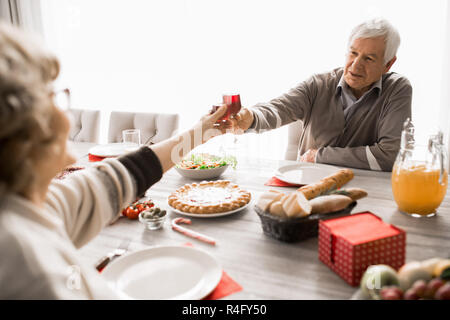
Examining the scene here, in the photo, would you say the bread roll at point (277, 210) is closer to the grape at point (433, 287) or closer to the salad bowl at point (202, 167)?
the grape at point (433, 287)

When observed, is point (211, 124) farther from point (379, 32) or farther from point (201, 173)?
point (379, 32)

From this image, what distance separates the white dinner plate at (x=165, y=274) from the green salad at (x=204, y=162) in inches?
26.7

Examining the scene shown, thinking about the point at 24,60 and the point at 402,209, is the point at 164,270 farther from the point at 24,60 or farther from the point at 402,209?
the point at 402,209

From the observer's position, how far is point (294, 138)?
2504 mm

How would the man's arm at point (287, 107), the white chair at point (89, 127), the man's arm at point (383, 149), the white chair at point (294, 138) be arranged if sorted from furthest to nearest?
1. the white chair at point (89, 127)
2. the white chair at point (294, 138)
3. the man's arm at point (287, 107)
4. the man's arm at point (383, 149)

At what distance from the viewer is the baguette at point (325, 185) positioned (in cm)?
123

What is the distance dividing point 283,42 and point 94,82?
2.21 meters

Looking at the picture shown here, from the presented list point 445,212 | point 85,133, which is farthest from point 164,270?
point 85,133

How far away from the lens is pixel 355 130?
2238 millimetres

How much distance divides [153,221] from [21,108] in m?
0.70

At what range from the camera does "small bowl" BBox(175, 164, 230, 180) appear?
1.60m

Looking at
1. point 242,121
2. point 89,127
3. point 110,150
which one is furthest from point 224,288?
point 89,127

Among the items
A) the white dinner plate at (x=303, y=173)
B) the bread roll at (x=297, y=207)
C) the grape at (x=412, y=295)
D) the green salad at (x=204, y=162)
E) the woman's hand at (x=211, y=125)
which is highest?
the woman's hand at (x=211, y=125)

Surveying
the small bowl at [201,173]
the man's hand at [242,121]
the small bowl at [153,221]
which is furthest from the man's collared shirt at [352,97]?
the small bowl at [153,221]
